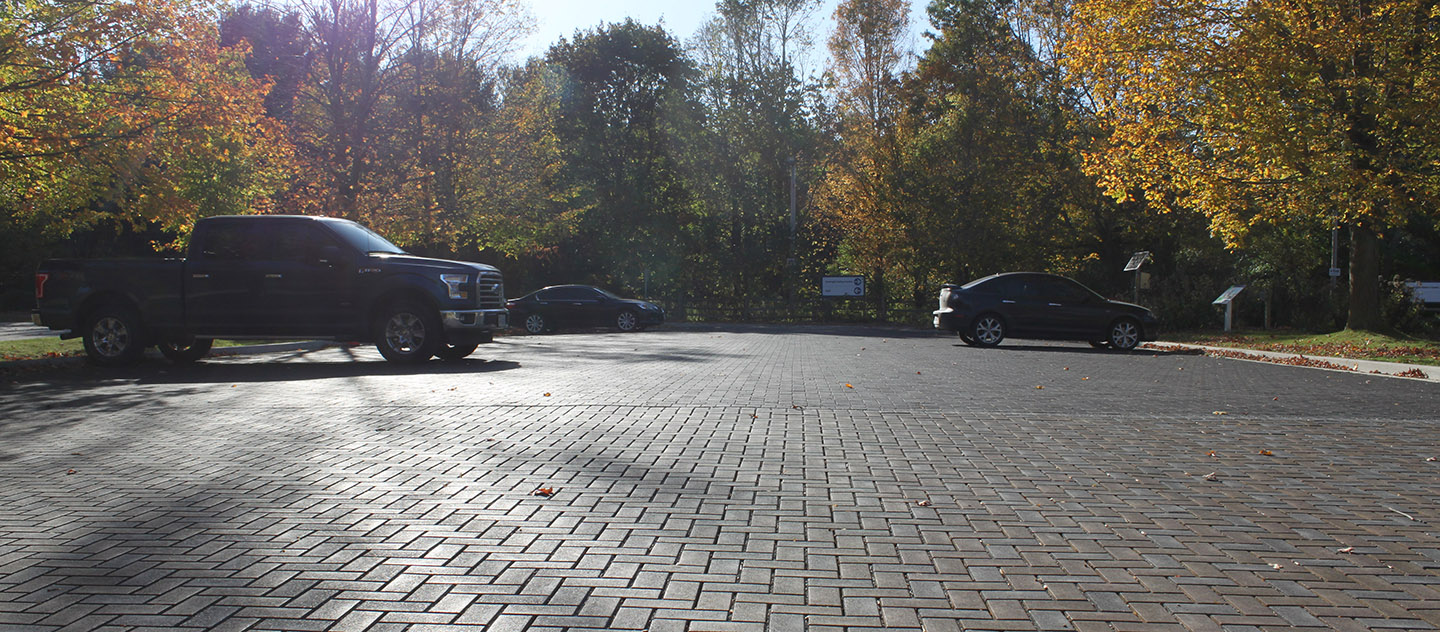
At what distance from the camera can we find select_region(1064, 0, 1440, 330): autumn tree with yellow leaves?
673 inches

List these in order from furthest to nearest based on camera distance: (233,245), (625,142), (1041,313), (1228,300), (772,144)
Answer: (625,142) → (772,144) → (1228,300) → (1041,313) → (233,245)

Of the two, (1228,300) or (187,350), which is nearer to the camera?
(187,350)

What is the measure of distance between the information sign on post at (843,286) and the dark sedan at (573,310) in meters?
9.08

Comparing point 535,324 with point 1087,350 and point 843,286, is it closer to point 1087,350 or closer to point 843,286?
point 843,286

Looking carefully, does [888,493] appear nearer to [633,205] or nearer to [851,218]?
[851,218]

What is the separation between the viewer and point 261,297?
13.5 metres

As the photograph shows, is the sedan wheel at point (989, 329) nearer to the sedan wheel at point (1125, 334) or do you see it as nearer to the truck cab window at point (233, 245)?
the sedan wheel at point (1125, 334)

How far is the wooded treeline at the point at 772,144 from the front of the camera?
1634cm

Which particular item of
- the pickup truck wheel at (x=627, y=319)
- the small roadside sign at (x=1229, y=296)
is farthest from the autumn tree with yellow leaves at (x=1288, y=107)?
the pickup truck wheel at (x=627, y=319)

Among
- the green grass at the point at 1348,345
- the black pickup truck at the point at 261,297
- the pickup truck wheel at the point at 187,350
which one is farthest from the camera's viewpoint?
the green grass at the point at 1348,345

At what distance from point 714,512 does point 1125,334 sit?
671 inches

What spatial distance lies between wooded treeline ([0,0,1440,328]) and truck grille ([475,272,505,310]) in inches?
253

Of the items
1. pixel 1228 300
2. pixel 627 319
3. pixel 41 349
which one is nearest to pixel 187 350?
pixel 41 349

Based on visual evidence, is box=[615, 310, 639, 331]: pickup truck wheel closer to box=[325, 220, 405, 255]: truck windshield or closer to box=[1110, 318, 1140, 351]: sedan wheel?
box=[325, 220, 405, 255]: truck windshield
